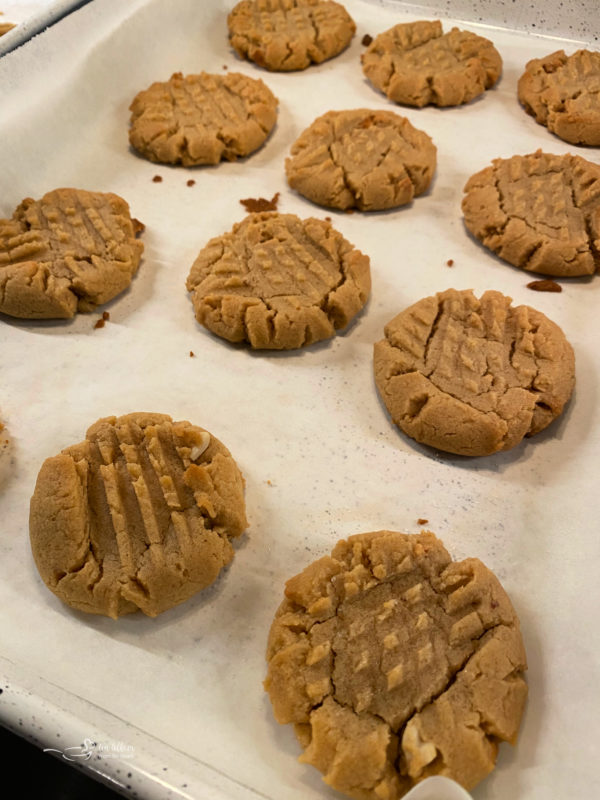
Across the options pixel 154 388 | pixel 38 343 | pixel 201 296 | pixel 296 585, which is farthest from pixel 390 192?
pixel 296 585

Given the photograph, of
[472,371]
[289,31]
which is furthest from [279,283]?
[289,31]

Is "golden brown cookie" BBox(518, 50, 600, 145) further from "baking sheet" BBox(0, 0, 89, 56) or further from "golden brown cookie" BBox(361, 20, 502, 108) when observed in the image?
"baking sheet" BBox(0, 0, 89, 56)

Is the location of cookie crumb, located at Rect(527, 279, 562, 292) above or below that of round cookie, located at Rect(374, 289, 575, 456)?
below

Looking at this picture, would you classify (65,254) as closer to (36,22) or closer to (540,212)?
(36,22)

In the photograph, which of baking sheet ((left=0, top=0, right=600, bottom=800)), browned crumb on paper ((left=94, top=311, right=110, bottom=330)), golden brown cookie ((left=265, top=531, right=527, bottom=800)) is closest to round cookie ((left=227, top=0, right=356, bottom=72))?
baking sheet ((left=0, top=0, right=600, bottom=800))

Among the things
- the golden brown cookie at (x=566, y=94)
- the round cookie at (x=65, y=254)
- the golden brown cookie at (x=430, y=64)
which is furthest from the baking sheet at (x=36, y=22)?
the golden brown cookie at (x=566, y=94)

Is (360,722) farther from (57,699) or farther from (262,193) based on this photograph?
(262,193)
